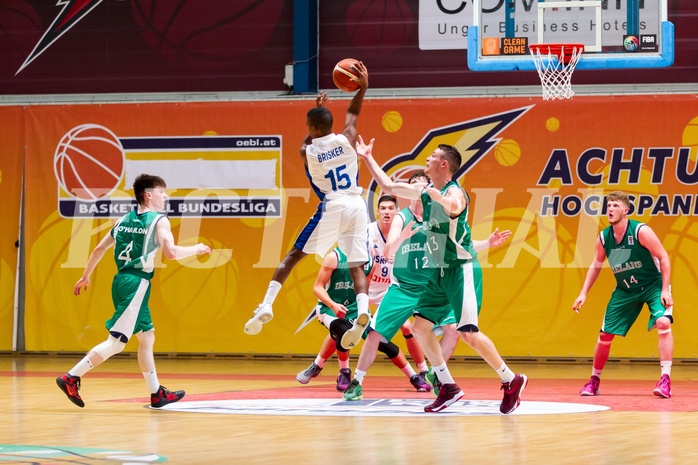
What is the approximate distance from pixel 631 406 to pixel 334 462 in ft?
14.0

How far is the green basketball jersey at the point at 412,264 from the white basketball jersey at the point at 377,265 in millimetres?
1674

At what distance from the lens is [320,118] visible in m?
9.65

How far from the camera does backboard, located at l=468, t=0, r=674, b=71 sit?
39.7ft

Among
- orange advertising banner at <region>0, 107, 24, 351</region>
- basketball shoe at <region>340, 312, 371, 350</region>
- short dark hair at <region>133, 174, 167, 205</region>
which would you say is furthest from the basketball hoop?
orange advertising banner at <region>0, 107, 24, 351</region>

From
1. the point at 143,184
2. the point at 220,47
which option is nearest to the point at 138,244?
the point at 143,184

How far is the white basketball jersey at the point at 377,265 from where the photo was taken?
11.6 meters

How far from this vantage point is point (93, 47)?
1736 cm

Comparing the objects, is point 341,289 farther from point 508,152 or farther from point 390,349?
point 508,152

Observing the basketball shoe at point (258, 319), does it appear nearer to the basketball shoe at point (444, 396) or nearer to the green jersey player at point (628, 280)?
the basketball shoe at point (444, 396)

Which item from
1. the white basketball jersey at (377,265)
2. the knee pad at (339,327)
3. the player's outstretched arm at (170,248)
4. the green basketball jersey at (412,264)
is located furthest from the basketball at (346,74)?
the knee pad at (339,327)

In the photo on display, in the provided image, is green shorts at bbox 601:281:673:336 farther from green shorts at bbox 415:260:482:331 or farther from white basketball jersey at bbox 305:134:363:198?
white basketball jersey at bbox 305:134:363:198

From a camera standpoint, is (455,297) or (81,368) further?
(81,368)

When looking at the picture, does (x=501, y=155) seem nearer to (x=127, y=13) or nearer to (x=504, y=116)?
(x=504, y=116)

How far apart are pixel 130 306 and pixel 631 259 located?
192 inches
